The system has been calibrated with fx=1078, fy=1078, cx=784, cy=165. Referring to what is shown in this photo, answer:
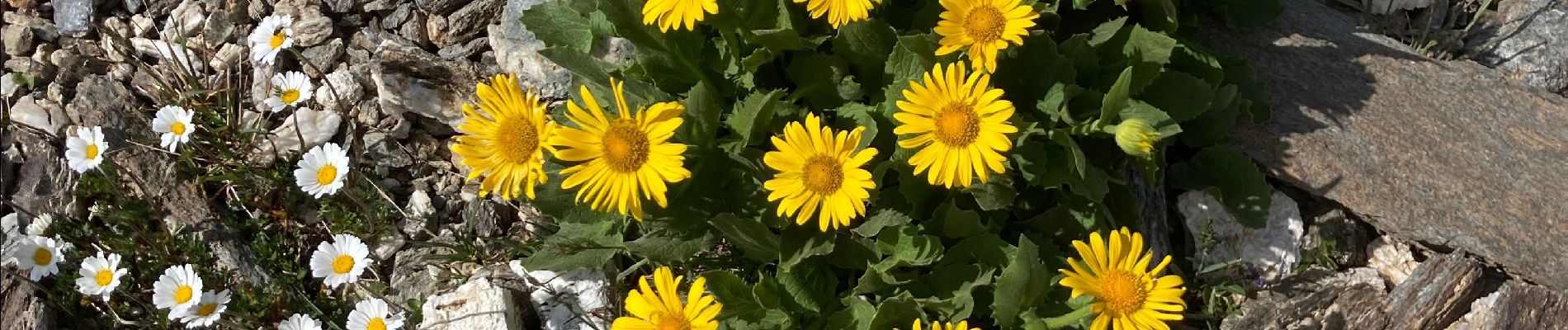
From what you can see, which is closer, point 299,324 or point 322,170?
point 299,324

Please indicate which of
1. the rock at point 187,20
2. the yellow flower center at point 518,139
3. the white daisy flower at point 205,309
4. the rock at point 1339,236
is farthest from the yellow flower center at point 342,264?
the rock at point 1339,236

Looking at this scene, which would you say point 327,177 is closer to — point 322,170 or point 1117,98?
point 322,170

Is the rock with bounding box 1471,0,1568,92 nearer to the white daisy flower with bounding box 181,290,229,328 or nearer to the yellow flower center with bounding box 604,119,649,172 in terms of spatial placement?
the yellow flower center with bounding box 604,119,649,172

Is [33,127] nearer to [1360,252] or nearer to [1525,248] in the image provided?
[1360,252]

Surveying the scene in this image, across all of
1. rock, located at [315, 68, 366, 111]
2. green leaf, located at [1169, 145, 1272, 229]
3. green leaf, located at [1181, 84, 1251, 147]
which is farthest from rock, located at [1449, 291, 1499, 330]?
rock, located at [315, 68, 366, 111]

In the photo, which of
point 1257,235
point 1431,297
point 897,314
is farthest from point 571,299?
point 1431,297

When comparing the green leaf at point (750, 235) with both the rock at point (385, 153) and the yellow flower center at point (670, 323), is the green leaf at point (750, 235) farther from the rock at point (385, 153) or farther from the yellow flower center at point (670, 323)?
the rock at point (385, 153)
